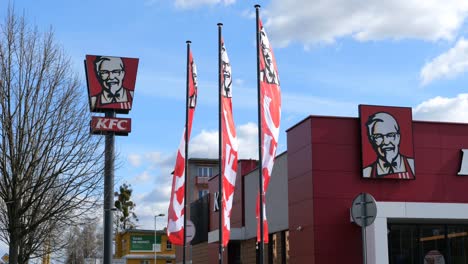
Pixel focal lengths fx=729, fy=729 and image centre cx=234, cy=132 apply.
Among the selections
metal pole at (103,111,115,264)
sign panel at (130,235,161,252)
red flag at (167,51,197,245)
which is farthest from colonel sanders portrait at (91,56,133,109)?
sign panel at (130,235,161,252)

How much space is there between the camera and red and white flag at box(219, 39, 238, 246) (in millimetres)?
23844

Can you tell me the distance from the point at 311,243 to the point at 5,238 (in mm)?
10215

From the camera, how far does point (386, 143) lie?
84.5 ft

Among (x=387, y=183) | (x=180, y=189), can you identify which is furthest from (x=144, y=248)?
(x=387, y=183)

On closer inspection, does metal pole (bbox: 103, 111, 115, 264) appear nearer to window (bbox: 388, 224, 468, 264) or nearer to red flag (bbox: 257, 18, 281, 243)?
red flag (bbox: 257, 18, 281, 243)

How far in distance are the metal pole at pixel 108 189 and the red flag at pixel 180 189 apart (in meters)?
2.51

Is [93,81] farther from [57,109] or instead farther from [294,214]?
[294,214]

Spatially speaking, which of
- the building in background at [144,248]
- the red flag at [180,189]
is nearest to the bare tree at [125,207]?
the building in background at [144,248]

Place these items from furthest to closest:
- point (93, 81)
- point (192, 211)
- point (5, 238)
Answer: point (192, 211) → point (93, 81) → point (5, 238)

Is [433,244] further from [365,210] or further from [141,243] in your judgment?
[141,243]

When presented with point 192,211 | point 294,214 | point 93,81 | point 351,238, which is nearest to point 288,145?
point 294,214

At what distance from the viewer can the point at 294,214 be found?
27.1 metres

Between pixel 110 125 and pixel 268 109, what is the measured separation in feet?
17.8

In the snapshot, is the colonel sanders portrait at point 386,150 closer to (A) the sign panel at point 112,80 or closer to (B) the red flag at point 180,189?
(B) the red flag at point 180,189
